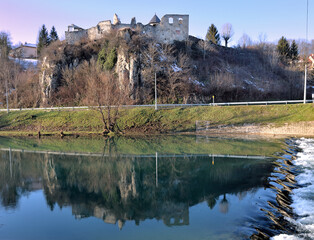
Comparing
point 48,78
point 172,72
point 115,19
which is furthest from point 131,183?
point 115,19

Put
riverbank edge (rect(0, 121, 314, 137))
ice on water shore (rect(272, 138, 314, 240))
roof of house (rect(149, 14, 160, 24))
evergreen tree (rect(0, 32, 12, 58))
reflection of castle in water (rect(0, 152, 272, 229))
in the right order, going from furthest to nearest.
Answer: evergreen tree (rect(0, 32, 12, 58)) → roof of house (rect(149, 14, 160, 24)) → riverbank edge (rect(0, 121, 314, 137)) → reflection of castle in water (rect(0, 152, 272, 229)) → ice on water shore (rect(272, 138, 314, 240))

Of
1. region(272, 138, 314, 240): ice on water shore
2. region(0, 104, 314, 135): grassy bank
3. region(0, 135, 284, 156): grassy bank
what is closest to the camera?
region(272, 138, 314, 240): ice on water shore

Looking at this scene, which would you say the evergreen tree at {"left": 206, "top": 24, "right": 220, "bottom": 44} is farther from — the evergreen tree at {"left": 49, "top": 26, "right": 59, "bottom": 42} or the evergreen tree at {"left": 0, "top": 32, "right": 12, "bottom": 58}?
the evergreen tree at {"left": 0, "top": 32, "right": 12, "bottom": 58}

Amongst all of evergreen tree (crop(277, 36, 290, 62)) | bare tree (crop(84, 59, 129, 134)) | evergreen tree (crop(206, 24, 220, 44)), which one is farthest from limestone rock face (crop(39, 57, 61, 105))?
evergreen tree (crop(277, 36, 290, 62))

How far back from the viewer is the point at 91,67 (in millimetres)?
49500

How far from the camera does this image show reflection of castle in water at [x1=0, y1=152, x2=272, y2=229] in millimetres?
10758

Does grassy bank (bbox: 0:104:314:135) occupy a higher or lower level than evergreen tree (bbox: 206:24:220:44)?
lower

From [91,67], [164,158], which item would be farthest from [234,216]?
[91,67]

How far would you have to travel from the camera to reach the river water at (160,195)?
29.2ft

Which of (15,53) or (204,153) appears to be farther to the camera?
(15,53)

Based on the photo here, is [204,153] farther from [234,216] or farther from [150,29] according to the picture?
[150,29]

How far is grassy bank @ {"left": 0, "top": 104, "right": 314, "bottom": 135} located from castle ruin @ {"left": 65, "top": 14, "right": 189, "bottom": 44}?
21436mm

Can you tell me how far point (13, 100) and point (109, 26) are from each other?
24912 mm

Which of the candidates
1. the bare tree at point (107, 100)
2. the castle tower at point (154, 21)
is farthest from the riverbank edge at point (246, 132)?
the castle tower at point (154, 21)
